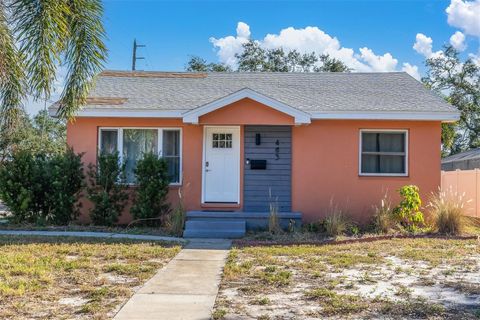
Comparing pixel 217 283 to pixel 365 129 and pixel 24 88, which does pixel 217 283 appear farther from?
pixel 365 129

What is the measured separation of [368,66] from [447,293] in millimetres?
21921

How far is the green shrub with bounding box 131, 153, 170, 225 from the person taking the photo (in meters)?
11.7

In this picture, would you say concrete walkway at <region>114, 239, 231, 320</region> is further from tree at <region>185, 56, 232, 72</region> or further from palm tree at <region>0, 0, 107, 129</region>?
tree at <region>185, 56, 232, 72</region>

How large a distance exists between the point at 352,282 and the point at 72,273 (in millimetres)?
3922

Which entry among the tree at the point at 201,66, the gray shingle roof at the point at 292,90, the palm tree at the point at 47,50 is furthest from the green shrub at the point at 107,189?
the tree at the point at 201,66

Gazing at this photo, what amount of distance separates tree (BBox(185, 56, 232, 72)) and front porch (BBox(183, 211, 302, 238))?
74.2ft

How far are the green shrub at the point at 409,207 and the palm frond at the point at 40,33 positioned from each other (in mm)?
8425

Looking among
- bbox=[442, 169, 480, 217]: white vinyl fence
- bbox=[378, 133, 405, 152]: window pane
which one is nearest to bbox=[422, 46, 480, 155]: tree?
bbox=[442, 169, 480, 217]: white vinyl fence

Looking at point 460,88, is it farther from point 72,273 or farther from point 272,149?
point 72,273

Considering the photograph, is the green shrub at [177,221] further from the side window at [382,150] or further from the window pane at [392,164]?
the window pane at [392,164]

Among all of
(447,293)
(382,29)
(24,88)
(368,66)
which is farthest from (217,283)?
(368,66)

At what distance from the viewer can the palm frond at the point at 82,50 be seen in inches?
260

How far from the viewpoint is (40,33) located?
6020mm

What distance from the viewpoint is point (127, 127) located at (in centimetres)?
1270
